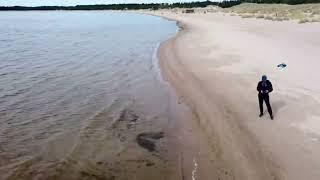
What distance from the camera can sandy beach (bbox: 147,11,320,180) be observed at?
1069 centimetres

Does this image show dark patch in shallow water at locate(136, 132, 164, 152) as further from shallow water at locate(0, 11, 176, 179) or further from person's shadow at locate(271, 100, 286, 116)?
person's shadow at locate(271, 100, 286, 116)

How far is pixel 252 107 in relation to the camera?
1531 cm

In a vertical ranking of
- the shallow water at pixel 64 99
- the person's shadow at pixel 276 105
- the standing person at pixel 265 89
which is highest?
the standing person at pixel 265 89

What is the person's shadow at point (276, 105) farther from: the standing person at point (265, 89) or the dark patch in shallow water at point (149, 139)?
the dark patch in shallow water at point (149, 139)

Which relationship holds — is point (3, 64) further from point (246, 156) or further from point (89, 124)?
point (246, 156)

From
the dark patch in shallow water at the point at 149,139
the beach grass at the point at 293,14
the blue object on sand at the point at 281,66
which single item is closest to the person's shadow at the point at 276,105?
the dark patch in shallow water at the point at 149,139

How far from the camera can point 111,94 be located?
19.5 m

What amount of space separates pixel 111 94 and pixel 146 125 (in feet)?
16.3

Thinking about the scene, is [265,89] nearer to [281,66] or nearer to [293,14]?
[281,66]

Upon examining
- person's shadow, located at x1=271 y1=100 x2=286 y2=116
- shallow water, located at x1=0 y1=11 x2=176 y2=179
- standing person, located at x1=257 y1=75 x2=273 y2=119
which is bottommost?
shallow water, located at x1=0 y1=11 x2=176 y2=179

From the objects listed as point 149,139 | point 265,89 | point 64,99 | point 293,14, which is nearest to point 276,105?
point 265,89

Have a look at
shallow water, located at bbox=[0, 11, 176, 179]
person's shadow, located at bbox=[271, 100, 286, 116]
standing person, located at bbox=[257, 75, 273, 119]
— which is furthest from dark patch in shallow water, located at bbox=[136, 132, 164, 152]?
person's shadow, located at bbox=[271, 100, 286, 116]

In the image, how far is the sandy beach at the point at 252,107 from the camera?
421 inches


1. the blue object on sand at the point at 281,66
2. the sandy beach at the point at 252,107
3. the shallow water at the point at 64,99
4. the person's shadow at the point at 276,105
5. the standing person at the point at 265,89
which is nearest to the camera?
the sandy beach at the point at 252,107
